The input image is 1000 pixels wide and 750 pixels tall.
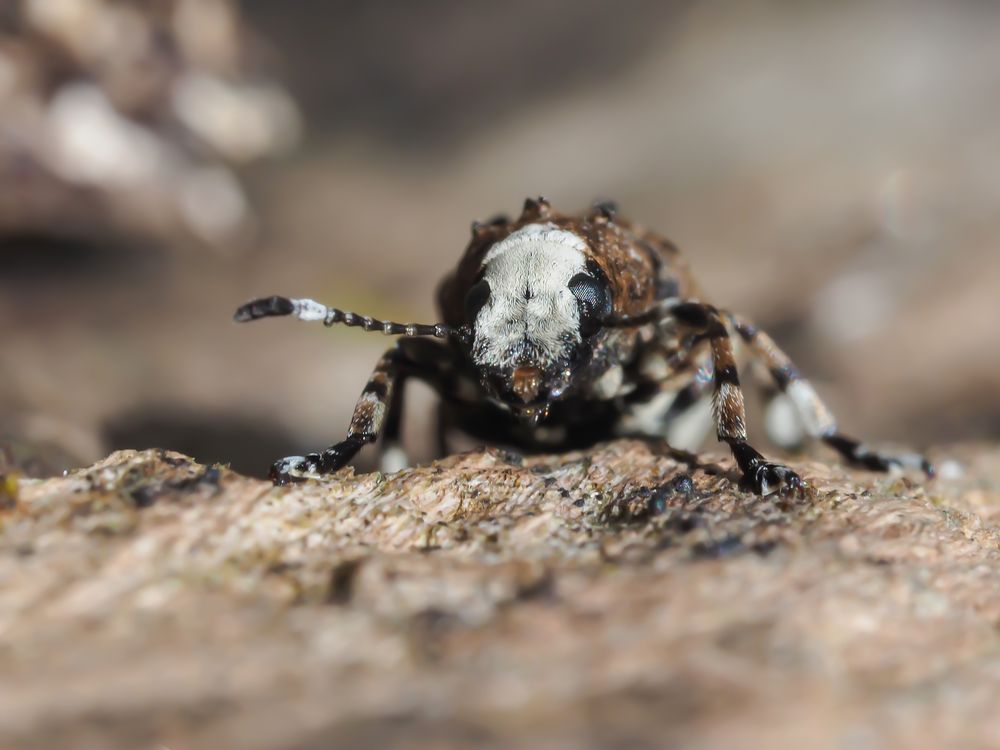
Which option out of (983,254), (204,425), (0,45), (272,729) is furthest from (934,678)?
(983,254)

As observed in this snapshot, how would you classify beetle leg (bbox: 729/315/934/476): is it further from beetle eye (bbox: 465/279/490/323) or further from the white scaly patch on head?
beetle eye (bbox: 465/279/490/323)

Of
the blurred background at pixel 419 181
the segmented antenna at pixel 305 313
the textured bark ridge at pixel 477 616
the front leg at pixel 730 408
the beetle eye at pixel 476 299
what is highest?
the blurred background at pixel 419 181

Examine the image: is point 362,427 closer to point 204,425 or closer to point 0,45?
point 204,425

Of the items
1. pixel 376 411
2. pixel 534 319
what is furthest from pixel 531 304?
pixel 376 411

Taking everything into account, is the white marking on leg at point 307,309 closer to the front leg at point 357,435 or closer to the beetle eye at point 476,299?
the front leg at point 357,435

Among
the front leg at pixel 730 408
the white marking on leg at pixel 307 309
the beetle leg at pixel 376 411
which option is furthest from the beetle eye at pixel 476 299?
the front leg at pixel 730 408

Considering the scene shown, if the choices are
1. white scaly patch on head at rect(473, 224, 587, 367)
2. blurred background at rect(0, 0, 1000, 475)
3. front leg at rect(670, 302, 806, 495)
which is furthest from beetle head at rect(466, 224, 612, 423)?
blurred background at rect(0, 0, 1000, 475)

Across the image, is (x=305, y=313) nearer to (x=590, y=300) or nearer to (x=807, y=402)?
(x=590, y=300)
